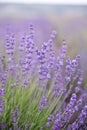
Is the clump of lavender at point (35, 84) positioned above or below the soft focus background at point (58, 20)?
below

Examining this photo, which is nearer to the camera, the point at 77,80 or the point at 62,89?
the point at 62,89

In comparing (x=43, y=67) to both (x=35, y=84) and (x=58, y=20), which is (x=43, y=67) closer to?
(x=35, y=84)

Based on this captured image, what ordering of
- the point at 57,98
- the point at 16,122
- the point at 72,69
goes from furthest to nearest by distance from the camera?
the point at 57,98 < the point at 72,69 < the point at 16,122

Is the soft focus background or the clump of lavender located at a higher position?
the soft focus background

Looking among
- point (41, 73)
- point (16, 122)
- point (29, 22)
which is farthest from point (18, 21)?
point (16, 122)

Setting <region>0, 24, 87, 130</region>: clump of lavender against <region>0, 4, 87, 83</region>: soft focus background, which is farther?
<region>0, 4, 87, 83</region>: soft focus background

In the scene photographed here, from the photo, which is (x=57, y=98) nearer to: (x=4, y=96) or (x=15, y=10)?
(x=4, y=96)

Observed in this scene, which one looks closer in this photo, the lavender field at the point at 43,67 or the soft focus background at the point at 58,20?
the lavender field at the point at 43,67
